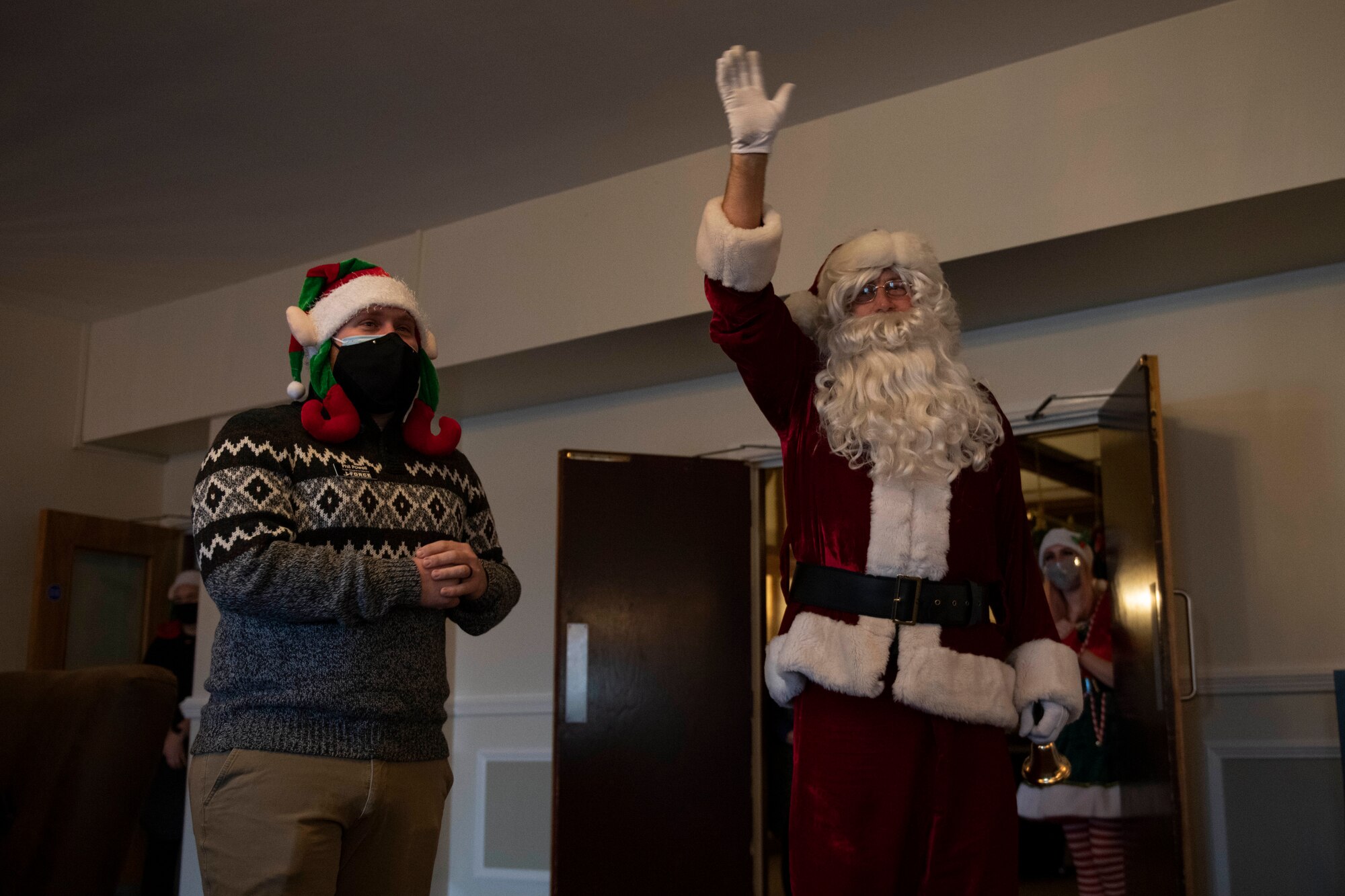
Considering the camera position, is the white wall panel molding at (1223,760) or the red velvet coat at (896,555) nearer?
the red velvet coat at (896,555)

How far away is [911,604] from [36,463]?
18.0 ft

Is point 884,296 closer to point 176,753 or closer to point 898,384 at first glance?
point 898,384

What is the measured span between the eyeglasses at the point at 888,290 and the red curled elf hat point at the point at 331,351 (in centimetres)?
79

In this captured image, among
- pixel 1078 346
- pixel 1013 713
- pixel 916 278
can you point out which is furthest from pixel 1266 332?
pixel 1013 713

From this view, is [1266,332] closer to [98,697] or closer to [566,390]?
[566,390]

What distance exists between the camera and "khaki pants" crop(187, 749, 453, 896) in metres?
1.52

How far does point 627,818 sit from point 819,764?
8.86 feet

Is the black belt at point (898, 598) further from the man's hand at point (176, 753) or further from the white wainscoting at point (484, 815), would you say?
the man's hand at point (176, 753)

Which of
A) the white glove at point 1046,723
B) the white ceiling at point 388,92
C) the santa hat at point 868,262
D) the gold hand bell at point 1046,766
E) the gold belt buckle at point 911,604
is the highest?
the white ceiling at point 388,92

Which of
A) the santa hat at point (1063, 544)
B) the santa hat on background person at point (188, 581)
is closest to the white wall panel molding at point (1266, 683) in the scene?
the santa hat at point (1063, 544)

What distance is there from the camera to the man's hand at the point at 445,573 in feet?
5.50

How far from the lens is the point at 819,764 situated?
6.01 feet

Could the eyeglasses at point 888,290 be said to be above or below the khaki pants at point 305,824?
above

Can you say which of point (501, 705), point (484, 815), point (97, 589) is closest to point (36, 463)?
point (97, 589)
